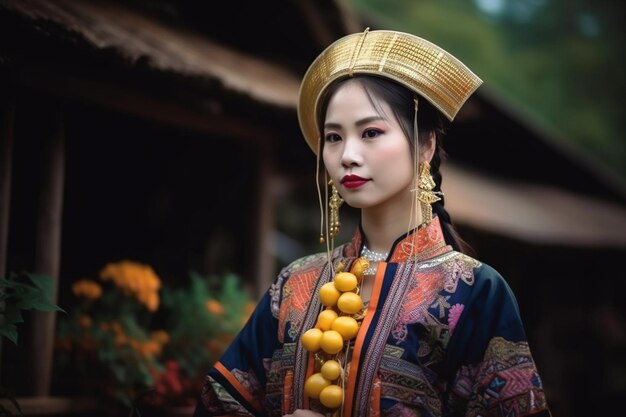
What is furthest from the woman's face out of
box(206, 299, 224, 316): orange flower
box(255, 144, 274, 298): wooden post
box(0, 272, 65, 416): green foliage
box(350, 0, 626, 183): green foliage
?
box(350, 0, 626, 183): green foliage

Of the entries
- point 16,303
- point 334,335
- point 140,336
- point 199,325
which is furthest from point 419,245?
point 199,325

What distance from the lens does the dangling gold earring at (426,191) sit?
2.38 metres

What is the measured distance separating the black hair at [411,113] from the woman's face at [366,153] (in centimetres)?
2

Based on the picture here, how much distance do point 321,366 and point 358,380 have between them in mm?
126

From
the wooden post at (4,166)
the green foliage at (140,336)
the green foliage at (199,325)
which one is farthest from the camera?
the green foliage at (199,325)

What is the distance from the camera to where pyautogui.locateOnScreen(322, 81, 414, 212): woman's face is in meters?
2.31

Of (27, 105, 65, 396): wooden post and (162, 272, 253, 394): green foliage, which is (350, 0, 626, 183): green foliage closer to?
(162, 272, 253, 394): green foliage

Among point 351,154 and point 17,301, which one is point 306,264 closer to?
point 351,154

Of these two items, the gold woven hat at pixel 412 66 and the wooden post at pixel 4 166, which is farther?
the wooden post at pixel 4 166

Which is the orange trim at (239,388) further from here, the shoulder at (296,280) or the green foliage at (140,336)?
the green foliage at (140,336)

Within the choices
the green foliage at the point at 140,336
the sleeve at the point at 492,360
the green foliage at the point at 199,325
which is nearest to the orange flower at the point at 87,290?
the green foliage at the point at 140,336

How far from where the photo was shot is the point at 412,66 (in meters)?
2.34

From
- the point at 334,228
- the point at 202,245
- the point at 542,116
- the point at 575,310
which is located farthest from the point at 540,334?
the point at 542,116

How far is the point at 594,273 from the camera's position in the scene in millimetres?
9922
